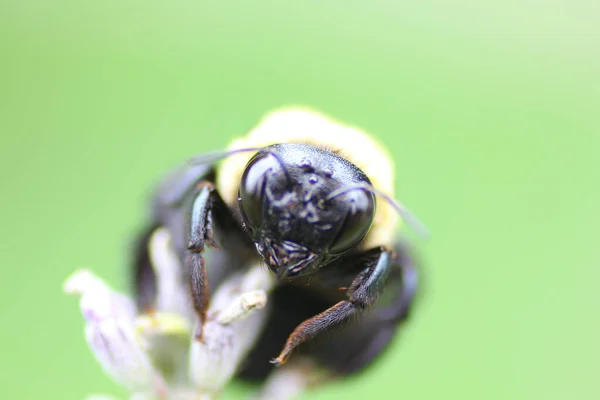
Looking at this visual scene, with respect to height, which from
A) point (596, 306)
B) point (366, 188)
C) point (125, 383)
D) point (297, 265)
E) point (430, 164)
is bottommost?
point (596, 306)

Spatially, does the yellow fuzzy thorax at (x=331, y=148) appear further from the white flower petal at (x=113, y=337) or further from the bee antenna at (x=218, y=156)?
the white flower petal at (x=113, y=337)

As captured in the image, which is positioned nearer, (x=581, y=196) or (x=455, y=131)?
(x=581, y=196)

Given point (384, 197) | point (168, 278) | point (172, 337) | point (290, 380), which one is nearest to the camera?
point (384, 197)

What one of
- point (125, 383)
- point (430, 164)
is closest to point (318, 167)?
point (125, 383)

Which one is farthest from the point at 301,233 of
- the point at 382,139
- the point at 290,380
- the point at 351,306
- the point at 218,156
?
the point at 382,139

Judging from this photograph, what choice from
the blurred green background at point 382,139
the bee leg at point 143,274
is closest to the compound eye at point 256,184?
the bee leg at point 143,274

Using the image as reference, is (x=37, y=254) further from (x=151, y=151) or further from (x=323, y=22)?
(x=323, y=22)

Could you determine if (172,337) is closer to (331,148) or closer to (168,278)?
(168,278)

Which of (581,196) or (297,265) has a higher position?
(297,265)
